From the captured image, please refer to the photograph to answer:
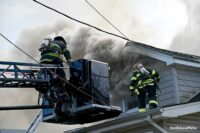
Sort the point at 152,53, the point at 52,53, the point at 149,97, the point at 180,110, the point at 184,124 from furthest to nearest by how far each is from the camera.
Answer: the point at 152,53 → the point at 149,97 → the point at 184,124 → the point at 180,110 → the point at 52,53

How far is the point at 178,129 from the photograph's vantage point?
10.4 meters

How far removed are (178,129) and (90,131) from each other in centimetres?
239

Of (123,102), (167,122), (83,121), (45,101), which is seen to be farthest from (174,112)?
(123,102)

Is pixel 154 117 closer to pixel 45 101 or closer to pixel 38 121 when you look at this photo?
pixel 45 101

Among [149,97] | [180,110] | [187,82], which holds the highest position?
[187,82]

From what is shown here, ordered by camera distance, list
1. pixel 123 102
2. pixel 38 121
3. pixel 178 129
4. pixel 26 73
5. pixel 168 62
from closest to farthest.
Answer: pixel 26 73 < pixel 178 129 < pixel 38 121 < pixel 168 62 < pixel 123 102

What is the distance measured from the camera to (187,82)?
12.7 metres

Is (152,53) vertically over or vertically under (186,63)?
over

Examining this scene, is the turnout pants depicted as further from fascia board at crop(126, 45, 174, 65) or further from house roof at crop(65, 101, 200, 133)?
fascia board at crop(126, 45, 174, 65)

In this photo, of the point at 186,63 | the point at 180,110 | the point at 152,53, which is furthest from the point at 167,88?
the point at 180,110

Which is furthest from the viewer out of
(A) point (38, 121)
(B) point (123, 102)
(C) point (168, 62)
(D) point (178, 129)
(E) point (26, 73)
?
(B) point (123, 102)

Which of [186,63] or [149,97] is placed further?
[186,63]

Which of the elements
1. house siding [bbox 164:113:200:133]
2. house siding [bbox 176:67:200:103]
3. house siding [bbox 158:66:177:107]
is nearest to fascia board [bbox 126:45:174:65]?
house siding [bbox 158:66:177:107]

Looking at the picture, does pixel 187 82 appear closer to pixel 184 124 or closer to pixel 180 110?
pixel 184 124
